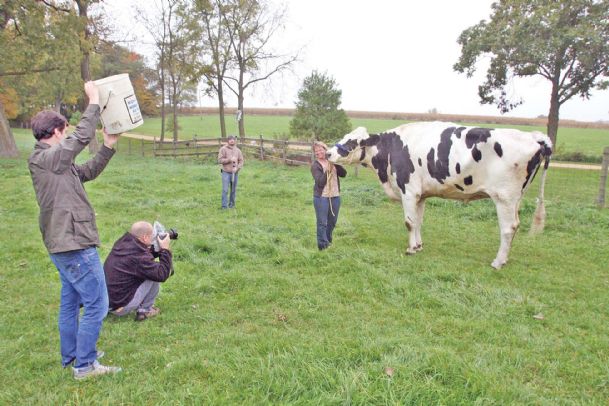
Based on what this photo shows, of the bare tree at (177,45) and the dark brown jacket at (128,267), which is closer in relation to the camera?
the dark brown jacket at (128,267)

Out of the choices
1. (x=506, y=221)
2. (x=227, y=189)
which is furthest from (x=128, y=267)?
(x=227, y=189)

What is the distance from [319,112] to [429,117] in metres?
31.8

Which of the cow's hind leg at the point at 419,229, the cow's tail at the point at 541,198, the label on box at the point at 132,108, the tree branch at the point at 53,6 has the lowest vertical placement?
the cow's hind leg at the point at 419,229

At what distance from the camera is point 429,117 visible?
186ft

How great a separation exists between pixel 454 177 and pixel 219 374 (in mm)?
4226

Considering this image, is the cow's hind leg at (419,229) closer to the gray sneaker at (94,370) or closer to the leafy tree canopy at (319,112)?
the gray sneaker at (94,370)

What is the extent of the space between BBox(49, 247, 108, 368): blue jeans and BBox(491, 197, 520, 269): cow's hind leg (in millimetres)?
4824

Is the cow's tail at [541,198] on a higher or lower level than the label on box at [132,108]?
lower

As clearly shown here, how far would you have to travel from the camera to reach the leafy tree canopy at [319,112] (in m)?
28.9

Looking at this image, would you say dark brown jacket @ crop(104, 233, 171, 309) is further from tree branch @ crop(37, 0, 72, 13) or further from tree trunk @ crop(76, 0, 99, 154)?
tree branch @ crop(37, 0, 72, 13)

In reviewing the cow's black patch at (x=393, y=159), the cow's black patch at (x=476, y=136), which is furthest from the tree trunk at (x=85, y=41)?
the cow's black patch at (x=476, y=136)

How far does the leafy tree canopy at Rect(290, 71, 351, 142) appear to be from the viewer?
94.7ft

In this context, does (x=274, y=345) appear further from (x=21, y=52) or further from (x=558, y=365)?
(x=21, y=52)

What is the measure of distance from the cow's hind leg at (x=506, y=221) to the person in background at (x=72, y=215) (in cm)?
476
